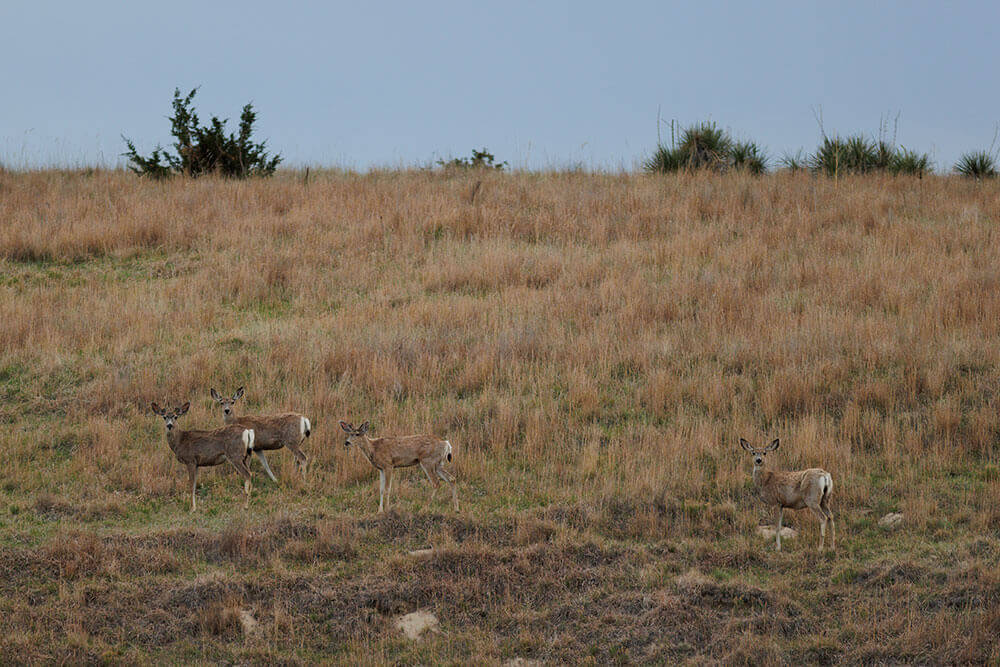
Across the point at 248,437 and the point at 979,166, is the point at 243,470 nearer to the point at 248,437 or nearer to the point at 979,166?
the point at 248,437

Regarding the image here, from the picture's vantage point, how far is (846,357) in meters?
16.4

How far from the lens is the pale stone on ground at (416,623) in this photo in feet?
32.9

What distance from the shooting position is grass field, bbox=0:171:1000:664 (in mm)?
10133

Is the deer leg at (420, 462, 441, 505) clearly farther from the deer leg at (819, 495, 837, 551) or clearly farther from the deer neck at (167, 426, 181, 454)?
the deer leg at (819, 495, 837, 551)

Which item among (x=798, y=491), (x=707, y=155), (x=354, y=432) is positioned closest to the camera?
(x=798, y=491)

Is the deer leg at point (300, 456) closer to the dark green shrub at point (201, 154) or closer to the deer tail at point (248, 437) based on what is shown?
the deer tail at point (248, 437)

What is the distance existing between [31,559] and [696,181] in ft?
64.8

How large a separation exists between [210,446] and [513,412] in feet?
13.3

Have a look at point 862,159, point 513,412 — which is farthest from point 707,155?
point 513,412

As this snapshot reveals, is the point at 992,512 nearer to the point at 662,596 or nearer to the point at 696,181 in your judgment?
the point at 662,596

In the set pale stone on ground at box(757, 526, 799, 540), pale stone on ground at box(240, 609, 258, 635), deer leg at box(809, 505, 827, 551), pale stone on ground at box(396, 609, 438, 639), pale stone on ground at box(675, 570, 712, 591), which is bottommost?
pale stone on ground at box(396, 609, 438, 639)

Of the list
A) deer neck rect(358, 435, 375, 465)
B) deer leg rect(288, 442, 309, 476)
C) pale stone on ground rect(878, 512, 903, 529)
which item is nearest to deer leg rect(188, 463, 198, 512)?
deer leg rect(288, 442, 309, 476)

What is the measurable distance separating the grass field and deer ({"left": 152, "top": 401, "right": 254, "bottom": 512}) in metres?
0.42

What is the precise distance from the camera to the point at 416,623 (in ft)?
33.4
